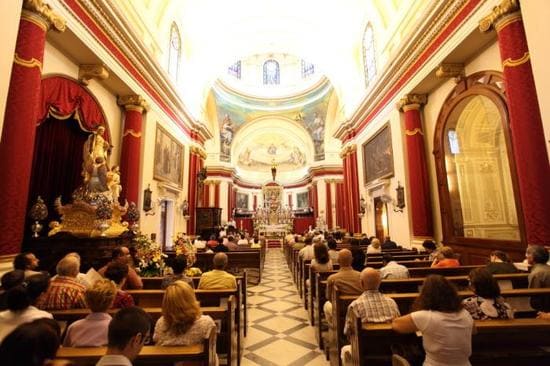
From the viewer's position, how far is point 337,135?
45.3 feet

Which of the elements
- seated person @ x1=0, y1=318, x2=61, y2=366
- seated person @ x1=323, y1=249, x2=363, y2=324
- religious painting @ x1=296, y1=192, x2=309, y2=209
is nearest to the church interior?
seated person @ x1=323, y1=249, x2=363, y2=324

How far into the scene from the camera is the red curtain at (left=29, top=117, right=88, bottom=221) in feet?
17.5

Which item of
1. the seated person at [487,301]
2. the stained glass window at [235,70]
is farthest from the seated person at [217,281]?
the stained glass window at [235,70]

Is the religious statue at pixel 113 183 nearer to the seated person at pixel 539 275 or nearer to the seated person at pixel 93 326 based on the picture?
the seated person at pixel 93 326

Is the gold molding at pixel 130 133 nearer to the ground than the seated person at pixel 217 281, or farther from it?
farther from it

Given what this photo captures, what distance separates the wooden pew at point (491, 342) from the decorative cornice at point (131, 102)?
770 centimetres

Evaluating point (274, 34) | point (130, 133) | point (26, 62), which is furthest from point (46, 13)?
point (274, 34)

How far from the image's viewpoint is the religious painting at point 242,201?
23931 millimetres

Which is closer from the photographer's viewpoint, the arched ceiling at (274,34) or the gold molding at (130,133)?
the gold molding at (130,133)

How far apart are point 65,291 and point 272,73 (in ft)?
72.4

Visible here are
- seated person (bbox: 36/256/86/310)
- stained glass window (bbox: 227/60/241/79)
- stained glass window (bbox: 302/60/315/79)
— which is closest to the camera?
seated person (bbox: 36/256/86/310)

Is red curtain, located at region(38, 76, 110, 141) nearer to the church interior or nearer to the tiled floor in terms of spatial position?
the church interior

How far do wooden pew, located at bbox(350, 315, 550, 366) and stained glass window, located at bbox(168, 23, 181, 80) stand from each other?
1036cm

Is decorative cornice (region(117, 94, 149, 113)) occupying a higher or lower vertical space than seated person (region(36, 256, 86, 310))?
higher
